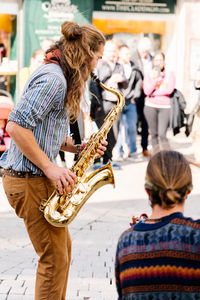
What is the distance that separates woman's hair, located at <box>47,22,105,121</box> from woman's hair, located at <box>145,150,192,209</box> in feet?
3.16

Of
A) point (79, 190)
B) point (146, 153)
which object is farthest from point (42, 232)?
point (146, 153)

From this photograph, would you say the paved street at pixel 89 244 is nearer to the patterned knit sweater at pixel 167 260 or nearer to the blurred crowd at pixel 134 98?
the blurred crowd at pixel 134 98

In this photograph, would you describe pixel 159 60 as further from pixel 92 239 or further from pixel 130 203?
pixel 92 239

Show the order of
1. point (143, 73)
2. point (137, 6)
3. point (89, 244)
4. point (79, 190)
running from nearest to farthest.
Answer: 1. point (79, 190)
2. point (89, 244)
3. point (143, 73)
4. point (137, 6)

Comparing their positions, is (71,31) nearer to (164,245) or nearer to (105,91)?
(164,245)

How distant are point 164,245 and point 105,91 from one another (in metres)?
7.26

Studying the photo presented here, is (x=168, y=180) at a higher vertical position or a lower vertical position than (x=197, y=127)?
higher

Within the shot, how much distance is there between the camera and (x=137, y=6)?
569 inches

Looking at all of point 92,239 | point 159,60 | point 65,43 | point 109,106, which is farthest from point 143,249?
point 159,60

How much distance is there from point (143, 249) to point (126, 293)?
200 millimetres

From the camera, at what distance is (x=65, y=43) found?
10.4 ft

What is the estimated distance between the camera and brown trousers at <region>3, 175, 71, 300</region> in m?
3.18

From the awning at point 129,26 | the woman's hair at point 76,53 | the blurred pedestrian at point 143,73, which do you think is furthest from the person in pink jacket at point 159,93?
the woman's hair at point 76,53

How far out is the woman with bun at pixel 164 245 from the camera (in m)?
2.26
